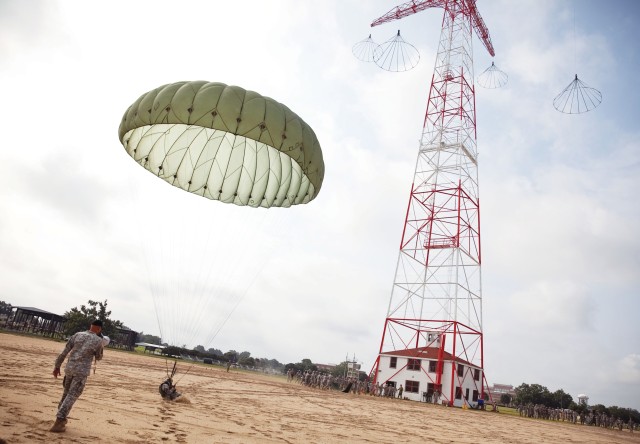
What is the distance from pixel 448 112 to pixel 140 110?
89.6ft

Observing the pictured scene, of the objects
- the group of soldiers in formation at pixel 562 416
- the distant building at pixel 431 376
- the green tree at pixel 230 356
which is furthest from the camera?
the green tree at pixel 230 356

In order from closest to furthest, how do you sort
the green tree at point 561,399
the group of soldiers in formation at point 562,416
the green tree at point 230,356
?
1. the group of soldiers in formation at point 562,416
2. the green tree at point 230,356
3. the green tree at point 561,399

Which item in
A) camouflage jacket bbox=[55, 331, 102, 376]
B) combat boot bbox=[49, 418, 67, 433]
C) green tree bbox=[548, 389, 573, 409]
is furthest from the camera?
green tree bbox=[548, 389, 573, 409]

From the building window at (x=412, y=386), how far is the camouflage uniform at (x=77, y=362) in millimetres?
29960

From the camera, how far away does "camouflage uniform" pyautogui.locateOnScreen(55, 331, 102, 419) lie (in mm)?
5395

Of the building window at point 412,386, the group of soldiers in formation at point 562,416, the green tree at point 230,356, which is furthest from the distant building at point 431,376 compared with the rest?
the green tree at point 230,356

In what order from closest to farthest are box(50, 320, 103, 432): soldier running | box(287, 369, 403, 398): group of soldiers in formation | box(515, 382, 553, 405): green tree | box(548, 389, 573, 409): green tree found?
box(50, 320, 103, 432): soldier running < box(287, 369, 403, 398): group of soldiers in formation < box(515, 382, 553, 405): green tree < box(548, 389, 573, 409): green tree

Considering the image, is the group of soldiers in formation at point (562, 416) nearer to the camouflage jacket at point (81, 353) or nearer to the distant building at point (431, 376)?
the distant building at point (431, 376)

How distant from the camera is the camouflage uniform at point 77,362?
539 cm

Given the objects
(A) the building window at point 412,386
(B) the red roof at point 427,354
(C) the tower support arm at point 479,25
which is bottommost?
(A) the building window at point 412,386

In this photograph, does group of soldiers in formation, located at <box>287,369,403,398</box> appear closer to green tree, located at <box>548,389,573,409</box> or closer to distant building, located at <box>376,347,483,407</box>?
distant building, located at <box>376,347,483,407</box>

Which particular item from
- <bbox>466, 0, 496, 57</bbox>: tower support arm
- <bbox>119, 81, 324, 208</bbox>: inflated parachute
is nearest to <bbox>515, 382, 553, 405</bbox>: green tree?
<bbox>466, 0, 496, 57</bbox>: tower support arm

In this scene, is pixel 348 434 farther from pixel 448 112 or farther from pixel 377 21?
pixel 377 21

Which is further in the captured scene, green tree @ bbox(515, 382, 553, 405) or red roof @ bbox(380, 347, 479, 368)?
green tree @ bbox(515, 382, 553, 405)
